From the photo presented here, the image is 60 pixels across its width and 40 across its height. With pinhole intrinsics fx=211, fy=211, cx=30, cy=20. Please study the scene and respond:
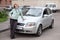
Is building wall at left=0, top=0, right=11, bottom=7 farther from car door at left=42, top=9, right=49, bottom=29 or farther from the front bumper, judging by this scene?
the front bumper

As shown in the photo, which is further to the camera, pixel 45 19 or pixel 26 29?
pixel 45 19

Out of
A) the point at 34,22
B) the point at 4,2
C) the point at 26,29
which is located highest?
the point at 4,2

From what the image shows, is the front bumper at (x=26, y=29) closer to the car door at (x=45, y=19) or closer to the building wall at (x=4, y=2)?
the car door at (x=45, y=19)

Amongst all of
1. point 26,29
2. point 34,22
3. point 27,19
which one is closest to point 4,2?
point 27,19

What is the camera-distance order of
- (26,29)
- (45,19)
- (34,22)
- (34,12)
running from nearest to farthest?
(26,29) < (34,22) < (34,12) < (45,19)

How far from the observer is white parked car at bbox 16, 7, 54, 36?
1081cm

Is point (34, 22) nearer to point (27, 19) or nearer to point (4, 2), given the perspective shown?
point (27, 19)

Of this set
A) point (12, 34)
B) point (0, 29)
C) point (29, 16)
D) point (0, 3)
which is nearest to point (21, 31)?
point (12, 34)

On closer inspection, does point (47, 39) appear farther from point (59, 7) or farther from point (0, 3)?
point (0, 3)

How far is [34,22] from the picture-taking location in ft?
36.0

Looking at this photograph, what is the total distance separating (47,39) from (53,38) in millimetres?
464

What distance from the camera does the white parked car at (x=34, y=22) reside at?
10.8m

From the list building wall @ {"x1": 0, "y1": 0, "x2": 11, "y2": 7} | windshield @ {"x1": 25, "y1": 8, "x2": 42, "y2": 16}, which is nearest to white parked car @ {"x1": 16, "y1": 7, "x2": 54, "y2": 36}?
windshield @ {"x1": 25, "y1": 8, "x2": 42, "y2": 16}

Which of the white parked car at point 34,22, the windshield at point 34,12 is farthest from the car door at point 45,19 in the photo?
the windshield at point 34,12
